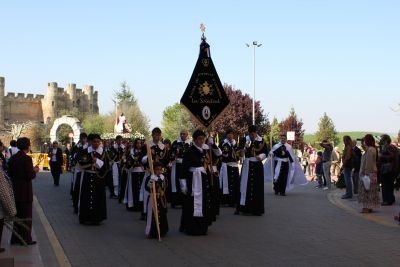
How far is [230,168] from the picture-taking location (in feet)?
49.1

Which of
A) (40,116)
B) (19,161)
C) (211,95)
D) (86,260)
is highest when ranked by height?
(40,116)

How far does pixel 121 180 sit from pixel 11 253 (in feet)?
27.1

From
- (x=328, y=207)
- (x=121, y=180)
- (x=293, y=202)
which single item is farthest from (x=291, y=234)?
(x=121, y=180)

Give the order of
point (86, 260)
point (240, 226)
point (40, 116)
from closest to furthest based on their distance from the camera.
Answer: point (86, 260) → point (240, 226) → point (40, 116)

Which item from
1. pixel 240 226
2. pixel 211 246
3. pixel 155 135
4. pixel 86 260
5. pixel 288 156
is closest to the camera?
pixel 86 260

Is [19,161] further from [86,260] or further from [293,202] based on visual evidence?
[293,202]

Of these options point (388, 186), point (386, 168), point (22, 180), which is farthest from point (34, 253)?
point (388, 186)

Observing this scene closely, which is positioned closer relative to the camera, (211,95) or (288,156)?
(211,95)

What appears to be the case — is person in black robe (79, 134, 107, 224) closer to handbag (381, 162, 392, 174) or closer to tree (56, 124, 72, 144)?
handbag (381, 162, 392, 174)

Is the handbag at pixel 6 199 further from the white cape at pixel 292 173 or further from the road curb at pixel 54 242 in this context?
the white cape at pixel 292 173

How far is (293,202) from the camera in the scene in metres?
16.3

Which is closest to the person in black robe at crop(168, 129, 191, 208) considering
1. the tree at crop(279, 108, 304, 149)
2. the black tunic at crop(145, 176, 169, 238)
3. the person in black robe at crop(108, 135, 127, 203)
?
the person in black robe at crop(108, 135, 127, 203)

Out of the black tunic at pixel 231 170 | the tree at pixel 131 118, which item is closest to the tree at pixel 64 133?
the tree at pixel 131 118

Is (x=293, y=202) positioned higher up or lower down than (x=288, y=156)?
lower down
